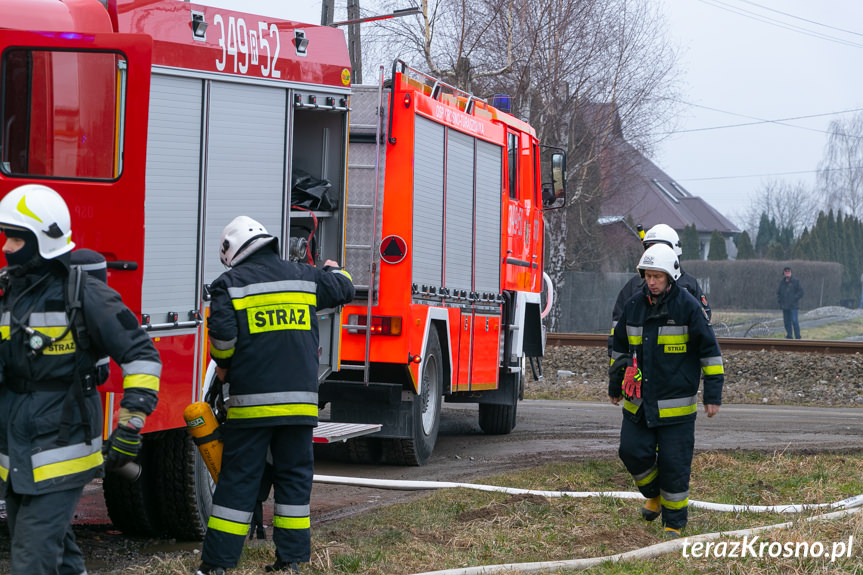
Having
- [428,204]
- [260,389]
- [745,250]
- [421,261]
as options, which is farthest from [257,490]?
[745,250]

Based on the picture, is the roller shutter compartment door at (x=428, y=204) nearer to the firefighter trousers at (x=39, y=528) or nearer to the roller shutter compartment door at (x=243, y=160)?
the roller shutter compartment door at (x=243, y=160)

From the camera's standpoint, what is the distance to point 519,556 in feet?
19.6

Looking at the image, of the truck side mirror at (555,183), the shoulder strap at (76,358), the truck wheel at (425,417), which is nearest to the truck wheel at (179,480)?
the shoulder strap at (76,358)

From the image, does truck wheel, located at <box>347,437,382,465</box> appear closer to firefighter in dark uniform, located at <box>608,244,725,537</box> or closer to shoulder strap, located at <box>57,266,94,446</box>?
firefighter in dark uniform, located at <box>608,244,725,537</box>

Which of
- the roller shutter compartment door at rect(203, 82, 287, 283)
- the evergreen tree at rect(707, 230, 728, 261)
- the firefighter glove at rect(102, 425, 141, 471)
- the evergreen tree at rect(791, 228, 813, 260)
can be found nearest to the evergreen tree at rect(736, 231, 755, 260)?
the evergreen tree at rect(707, 230, 728, 261)

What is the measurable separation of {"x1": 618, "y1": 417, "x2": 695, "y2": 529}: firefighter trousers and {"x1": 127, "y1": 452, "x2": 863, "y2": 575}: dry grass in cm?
16

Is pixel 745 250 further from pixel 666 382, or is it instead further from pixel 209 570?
pixel 209 570

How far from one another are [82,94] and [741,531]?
4.22 m

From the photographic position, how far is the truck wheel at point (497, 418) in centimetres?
1263

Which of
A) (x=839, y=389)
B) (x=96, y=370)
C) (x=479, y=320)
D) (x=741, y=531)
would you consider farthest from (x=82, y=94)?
(x=839, y=389)

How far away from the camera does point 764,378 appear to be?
62.4 feet

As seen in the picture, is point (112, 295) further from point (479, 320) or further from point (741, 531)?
point (479, 320)

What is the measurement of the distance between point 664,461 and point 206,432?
2.84 metres

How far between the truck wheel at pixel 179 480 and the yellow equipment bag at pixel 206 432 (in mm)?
925
